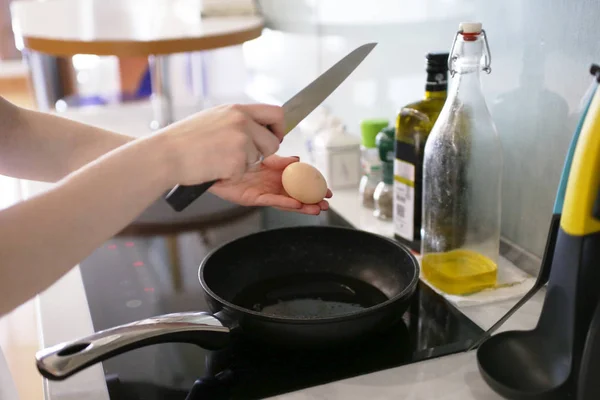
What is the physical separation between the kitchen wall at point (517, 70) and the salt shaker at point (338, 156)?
4.8 inches

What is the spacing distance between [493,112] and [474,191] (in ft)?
0.50

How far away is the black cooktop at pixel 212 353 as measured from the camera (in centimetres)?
68

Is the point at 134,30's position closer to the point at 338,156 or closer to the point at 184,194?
the point at 338,156

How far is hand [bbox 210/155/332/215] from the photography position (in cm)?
81

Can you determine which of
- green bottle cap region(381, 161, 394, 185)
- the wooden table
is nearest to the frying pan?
green bottle cap region(381, 161, 394, 185)

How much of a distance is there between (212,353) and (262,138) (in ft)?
0.82

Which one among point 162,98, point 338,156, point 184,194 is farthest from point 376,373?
point 162,98

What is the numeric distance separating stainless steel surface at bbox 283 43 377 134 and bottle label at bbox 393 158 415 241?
181 mm

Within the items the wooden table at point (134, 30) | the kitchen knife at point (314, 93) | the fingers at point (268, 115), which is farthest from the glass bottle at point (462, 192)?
the wooden table at point (134, 30)

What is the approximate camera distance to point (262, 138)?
70cm

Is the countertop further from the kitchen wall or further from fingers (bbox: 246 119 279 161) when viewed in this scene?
fingers (bbox: 246 119 279 161)

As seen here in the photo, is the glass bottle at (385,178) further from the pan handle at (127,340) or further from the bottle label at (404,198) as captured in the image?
the pan handle at (127,340)

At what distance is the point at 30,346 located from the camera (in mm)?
1839

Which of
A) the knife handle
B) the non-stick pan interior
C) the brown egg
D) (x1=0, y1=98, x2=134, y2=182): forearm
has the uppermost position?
(x1=0, y1=98, x2=134, y2=182): forearm
